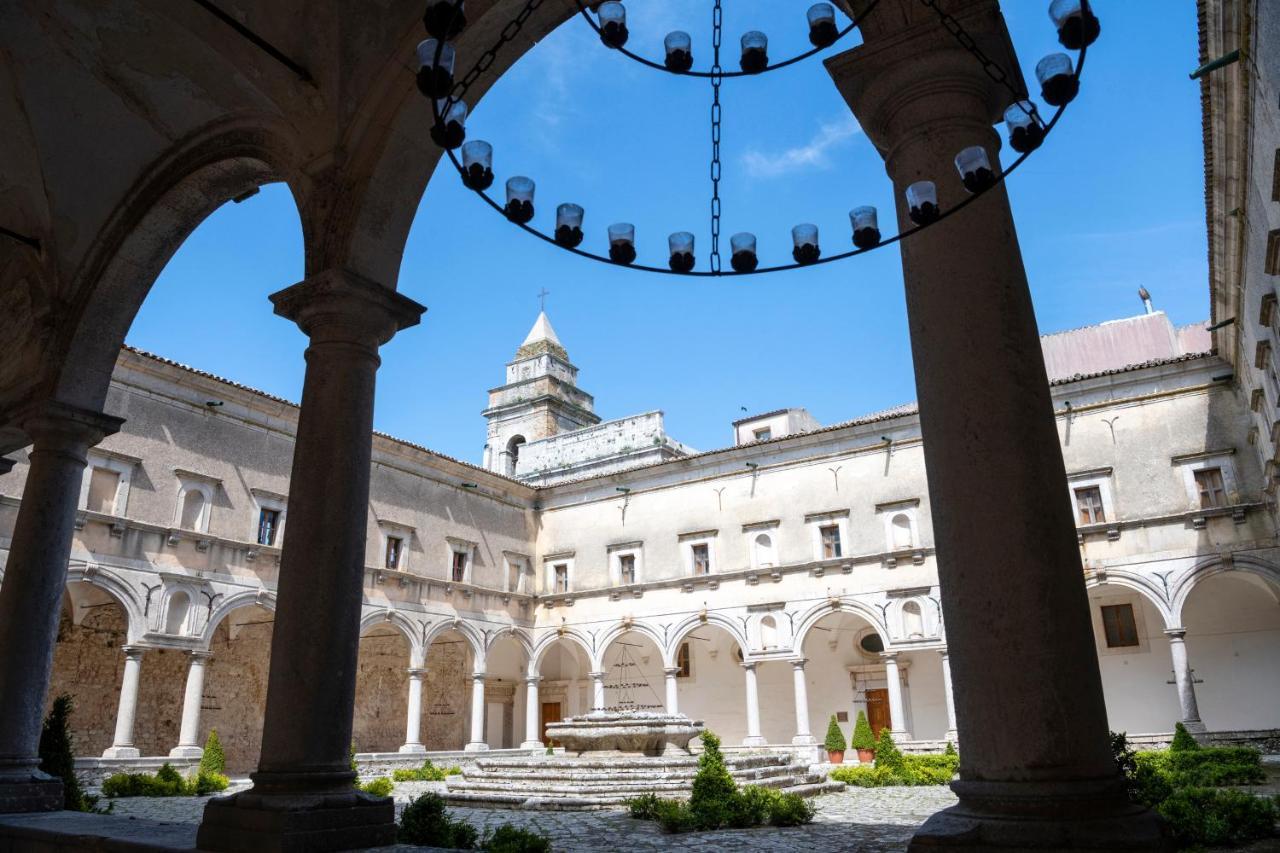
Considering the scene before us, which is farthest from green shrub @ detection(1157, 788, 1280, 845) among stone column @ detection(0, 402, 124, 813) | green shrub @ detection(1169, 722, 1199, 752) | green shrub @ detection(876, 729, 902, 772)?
green shrub @ detection(1169, 722, 1199, 752)

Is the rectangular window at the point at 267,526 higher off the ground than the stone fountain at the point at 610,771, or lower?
higher

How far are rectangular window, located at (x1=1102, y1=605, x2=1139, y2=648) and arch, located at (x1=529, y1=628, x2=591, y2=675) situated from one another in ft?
42.8

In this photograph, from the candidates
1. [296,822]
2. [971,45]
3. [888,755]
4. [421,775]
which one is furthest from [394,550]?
[971,45]

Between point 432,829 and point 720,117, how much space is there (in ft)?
17.9

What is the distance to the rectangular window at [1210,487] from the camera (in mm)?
18844

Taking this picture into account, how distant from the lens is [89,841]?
4801 mm

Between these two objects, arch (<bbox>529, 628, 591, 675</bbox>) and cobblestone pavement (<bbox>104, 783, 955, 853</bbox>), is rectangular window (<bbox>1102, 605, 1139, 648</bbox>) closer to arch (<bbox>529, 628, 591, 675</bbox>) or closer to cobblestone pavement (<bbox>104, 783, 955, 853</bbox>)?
cobblestone pavement (<bbox>104, 783, 955, 853</bbox>)

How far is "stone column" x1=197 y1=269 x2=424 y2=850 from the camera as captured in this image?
4316 millimetres

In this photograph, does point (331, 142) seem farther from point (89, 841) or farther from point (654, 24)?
point (89, 841)

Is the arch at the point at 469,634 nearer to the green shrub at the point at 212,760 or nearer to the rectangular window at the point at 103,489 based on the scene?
the green shrub at the point at 212,760

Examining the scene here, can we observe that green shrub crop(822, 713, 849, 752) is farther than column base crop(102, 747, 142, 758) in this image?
Yes

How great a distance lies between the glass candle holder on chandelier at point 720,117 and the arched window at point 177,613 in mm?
16241

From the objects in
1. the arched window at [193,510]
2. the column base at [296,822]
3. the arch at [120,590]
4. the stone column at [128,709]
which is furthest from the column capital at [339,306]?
the arched window at [193,510]

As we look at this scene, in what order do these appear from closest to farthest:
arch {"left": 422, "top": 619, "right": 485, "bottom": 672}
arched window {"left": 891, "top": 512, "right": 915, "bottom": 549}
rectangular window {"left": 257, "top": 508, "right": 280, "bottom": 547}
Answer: rectangular window {"left": 257, "top": 508, "right": 280, "bottom": 547} → arched window {"left": 891, "top": 512, "right": 915, "bottom": 549} → arch {"left": 422, "top": 619, "right": 485, "bottom": 672}
